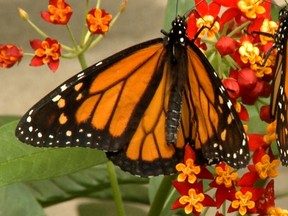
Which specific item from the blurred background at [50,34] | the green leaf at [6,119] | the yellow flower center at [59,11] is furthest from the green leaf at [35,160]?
the blurred background at [50,34]

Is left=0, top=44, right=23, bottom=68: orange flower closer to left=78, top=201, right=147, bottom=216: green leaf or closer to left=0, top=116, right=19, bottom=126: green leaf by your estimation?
left=0, top=116, right=19, bottom=126: green leaf

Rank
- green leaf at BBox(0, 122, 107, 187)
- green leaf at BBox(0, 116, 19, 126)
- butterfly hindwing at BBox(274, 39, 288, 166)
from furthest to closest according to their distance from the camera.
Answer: green leaf at BBox(0, 116, 19, 126)
green leaf at BBox(0, 122, 107, 187)
butterfly hindwing at BBox(274, 39, 288, 166)

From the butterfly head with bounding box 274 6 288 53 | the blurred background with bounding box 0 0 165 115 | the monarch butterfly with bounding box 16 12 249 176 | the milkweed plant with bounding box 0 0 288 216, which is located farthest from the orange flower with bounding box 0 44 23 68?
the blurred background with bounding box 0 0 165 115

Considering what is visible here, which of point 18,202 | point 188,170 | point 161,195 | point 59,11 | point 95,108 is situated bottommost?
point 18,202

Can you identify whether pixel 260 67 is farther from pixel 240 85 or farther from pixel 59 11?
pixel 59 11

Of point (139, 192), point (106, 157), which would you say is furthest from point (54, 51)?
point (139, 192)

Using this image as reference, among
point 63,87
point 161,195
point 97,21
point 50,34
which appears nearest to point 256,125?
point 161,195

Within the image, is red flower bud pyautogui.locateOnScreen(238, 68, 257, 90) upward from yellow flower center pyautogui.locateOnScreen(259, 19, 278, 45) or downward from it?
downward
